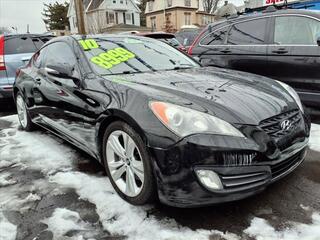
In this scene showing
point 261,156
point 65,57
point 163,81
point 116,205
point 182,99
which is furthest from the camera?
point 65,57

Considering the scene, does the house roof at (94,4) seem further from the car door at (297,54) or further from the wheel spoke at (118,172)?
the wheel spoke at (118,172)

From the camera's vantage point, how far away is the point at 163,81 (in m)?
3.20

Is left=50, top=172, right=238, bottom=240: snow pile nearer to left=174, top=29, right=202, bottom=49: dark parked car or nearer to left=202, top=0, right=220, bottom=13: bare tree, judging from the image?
left=174, top=29, right=202, bottom=49: dark parked car

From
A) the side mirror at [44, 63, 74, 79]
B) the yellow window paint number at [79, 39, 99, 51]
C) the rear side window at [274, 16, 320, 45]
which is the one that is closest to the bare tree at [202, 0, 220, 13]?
the rear side window at [274, 16, 320, 45]

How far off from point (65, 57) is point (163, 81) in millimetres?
1379

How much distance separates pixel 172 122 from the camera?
8.28ft

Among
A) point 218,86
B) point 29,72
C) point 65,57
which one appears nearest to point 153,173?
point 218,86

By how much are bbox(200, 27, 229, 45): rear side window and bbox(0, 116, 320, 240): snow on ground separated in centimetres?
223

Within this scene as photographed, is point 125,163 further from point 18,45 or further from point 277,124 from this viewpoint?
point 18,45

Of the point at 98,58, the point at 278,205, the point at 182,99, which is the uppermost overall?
the point at 98,58

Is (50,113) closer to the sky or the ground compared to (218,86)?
closer to the ground

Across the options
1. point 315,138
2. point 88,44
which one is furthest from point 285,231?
point 88,44

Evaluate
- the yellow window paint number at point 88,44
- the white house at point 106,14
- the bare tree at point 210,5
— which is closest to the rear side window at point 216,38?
the yellow window paint number at point 88,44

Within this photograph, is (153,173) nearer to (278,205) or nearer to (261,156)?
(261,156)
